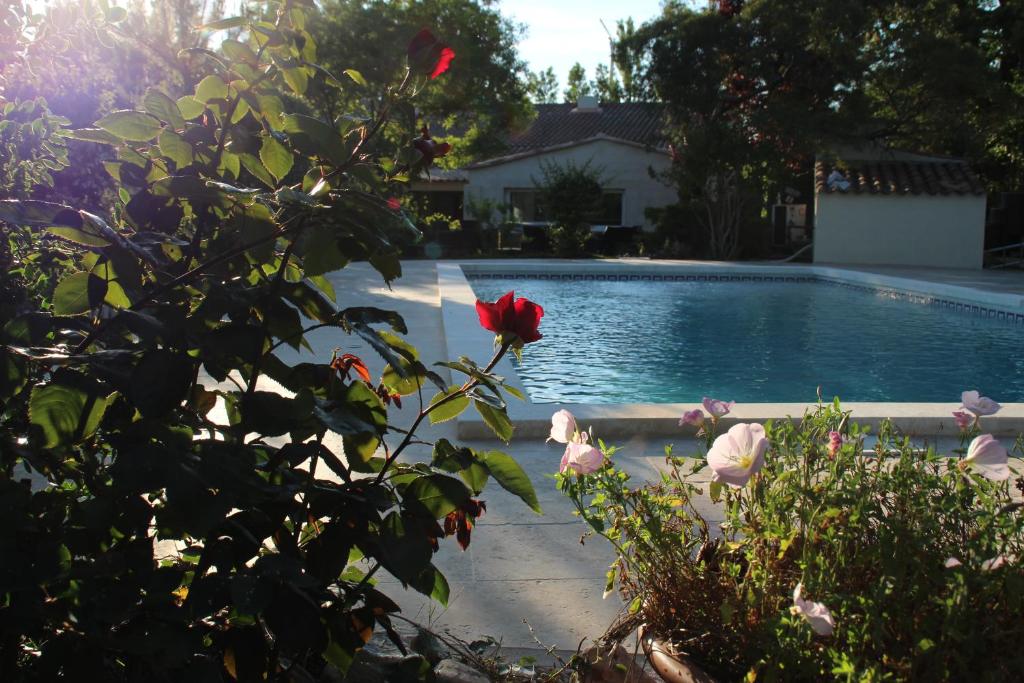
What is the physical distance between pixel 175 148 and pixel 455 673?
3.94 ft

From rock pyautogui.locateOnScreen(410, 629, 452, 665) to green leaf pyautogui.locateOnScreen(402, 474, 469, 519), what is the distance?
49 centimetres

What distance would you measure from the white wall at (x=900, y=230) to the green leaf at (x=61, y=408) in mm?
19886

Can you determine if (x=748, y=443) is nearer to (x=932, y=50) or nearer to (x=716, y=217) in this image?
(x=932, y=50)

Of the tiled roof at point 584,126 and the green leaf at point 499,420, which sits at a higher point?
the tiled roof at point 584,126

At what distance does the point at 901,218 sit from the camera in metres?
19.6

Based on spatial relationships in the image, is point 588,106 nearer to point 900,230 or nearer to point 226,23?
point 900,230

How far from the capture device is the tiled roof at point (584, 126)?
2925 cm

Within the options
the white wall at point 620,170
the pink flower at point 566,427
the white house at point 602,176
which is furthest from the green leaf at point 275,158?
the white wall at point 620,170

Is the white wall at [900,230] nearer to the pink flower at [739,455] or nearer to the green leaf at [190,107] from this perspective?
the pink flower at [739,455]

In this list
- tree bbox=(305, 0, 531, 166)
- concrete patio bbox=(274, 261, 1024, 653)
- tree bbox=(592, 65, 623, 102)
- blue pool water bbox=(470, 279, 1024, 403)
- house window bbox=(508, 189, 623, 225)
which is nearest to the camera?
concrete patio bbox=(274, 261, 1024, 653)

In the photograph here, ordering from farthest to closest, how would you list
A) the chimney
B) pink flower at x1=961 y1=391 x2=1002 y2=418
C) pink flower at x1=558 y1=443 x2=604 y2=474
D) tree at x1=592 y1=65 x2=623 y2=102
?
tree at x1=592 y1=65 x2=623 y2=102
the chimney
pink flower at x1=961 y1=391 x2=1002 y2=418
pink flower at x1=558 y1=443 x2=604 y2=474

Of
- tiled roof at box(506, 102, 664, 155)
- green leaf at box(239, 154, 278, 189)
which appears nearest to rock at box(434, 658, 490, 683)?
green leaf at box(239, 154, 278, 189)

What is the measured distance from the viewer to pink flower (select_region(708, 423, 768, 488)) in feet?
5.26

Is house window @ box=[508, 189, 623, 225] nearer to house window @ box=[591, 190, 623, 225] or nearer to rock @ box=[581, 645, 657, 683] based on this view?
house window @ box=[591, 190, 623, 225]
